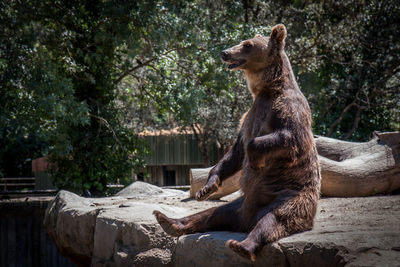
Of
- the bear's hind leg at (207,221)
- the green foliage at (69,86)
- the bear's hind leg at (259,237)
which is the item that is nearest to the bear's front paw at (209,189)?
the bear's hind leg at (207,221)

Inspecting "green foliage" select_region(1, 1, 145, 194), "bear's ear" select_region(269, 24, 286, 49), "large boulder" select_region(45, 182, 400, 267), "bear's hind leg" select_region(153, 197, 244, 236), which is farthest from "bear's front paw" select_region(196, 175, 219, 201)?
"green foliage" select_region(1, 1, 145, 194)

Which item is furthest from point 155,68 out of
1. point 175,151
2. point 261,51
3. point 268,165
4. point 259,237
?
point 175,151

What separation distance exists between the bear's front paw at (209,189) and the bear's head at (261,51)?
1.02 metres

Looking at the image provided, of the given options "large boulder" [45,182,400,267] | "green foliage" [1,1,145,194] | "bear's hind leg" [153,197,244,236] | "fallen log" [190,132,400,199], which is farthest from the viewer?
"green foliage" [1,1,145,194]

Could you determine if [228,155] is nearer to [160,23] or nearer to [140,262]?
[140,262]

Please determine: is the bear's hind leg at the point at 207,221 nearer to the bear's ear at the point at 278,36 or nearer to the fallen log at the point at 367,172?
the bear's ear at the point at 278,36

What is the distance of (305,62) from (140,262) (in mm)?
11236

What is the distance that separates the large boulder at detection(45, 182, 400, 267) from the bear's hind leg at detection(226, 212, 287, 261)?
0.07 meters

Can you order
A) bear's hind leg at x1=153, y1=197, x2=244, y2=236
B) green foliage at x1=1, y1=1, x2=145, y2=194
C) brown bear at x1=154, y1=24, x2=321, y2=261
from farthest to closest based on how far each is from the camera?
green foliage at x1=1, y1=1, x2=145, y2=194, bear's hind leg at x1=153, y1=197, x2=244, y2=236, brown bear at x1=154, y1=24, x2=321, y2=261

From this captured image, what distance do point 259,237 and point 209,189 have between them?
0.77 metres

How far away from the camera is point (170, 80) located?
11312mm

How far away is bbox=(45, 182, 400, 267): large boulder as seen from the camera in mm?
2792

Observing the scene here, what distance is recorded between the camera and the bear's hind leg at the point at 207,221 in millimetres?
3677

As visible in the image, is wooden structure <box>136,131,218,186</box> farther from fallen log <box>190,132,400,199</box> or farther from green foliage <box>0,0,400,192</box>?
fallen log <box>190,132,400,199</box>
